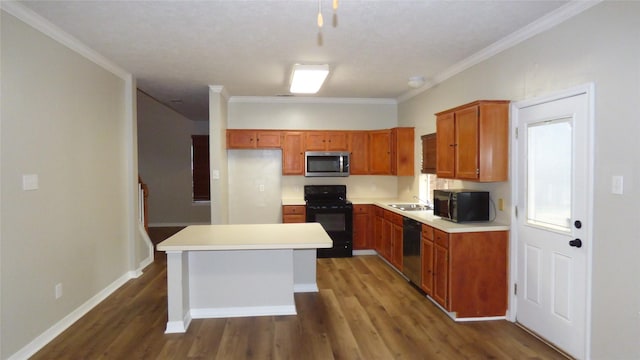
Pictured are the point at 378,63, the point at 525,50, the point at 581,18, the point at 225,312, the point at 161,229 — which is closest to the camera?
the point at 581,18

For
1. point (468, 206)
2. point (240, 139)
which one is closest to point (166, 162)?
point (240, 139)

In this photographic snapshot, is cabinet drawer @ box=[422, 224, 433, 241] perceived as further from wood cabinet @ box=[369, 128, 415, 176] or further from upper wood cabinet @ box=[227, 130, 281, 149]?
upper wood cabinet @ box=[227, 130, 281, 149]

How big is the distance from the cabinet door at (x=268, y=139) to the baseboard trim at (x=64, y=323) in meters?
2.79

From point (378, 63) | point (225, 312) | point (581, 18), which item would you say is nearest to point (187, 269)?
point (225, 312)

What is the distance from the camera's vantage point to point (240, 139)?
5.99m

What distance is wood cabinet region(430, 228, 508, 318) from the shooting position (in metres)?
3.38

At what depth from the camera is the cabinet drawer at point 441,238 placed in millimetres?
3418

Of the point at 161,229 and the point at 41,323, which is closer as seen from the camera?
the point at 41,323

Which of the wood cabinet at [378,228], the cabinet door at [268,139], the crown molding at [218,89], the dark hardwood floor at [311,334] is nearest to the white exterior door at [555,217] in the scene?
the dark hardwood floor at [311,334]

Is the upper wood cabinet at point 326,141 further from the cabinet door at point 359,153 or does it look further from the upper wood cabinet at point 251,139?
the upper wood cabinet at point 251,139

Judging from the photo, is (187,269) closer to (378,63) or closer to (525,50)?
(378,63)

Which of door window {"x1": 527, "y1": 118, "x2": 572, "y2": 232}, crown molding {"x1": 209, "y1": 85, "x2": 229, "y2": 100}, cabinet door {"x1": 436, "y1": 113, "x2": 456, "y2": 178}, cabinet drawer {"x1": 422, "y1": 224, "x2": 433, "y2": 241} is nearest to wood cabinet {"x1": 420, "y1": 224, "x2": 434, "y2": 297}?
cabinet drawer {"x1": 422, "y1": 224, "x2": 433, "y2": 241}

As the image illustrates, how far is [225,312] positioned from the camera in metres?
3.50

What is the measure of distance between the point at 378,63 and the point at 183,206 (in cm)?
628
